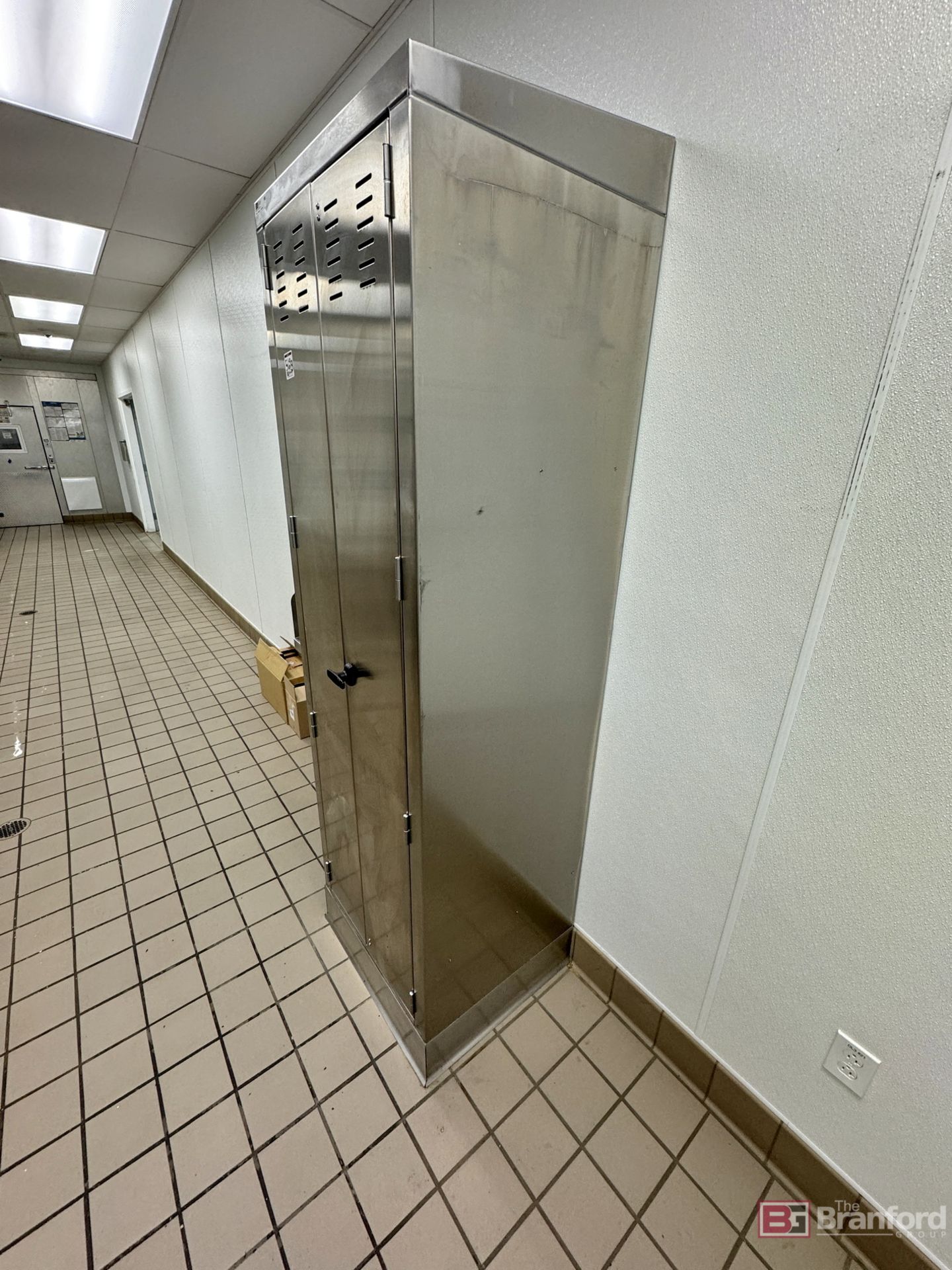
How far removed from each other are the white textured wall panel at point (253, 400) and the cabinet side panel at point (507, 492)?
69.7 inches

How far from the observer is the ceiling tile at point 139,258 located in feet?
10.9

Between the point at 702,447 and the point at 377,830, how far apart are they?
4.04 feet

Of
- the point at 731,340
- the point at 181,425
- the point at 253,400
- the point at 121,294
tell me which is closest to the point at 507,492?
the point at 731,340

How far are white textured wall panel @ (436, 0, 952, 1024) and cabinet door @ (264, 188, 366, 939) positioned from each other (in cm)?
71

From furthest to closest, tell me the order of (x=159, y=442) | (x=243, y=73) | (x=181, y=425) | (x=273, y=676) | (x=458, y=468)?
(x=159, y=442), (x=181, y=425), (x=273, y=676), (x=243, y=73), (x=458, y=468)

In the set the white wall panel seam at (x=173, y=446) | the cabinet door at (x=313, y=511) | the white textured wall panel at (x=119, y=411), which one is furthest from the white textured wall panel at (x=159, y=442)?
the cabinet door at (x=313, y=511)

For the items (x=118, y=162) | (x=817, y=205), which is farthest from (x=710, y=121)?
(x=118, y=162)

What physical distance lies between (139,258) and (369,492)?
4.19m

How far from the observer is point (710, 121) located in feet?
3.00

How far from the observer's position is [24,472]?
876 centimetres

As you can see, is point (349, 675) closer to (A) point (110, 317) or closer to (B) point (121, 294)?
(B) point (121, 294)

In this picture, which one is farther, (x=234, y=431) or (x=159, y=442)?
(x=159, y=442)

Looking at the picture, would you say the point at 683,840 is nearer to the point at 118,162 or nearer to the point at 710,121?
the point at 710,121

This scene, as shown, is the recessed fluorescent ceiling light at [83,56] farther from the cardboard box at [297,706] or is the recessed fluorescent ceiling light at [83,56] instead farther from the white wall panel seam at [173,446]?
the white wall panel seam at [173,446]
